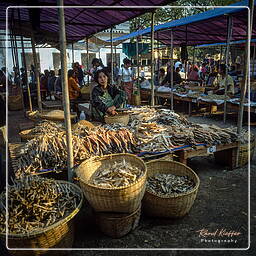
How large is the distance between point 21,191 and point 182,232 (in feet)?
6.49

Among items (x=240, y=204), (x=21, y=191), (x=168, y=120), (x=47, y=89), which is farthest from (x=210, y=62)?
(x=21, y=191)

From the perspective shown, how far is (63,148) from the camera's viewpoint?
330 centimetres

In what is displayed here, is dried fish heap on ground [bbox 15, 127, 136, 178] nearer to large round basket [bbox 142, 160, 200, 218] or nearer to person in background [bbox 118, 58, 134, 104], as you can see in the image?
large round basket [bbox 142, 160, 200, 218]

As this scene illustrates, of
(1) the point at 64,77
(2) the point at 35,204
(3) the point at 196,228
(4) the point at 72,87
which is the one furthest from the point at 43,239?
(4) the point at 72,87

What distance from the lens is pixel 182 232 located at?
2.91 meters

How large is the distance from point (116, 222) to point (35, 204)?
926mm

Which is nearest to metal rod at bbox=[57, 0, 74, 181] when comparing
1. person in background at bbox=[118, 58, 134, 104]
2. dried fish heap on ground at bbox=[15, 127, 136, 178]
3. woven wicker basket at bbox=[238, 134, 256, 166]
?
dried fish heap on ground at bbox=[15, 127, 136, 178]

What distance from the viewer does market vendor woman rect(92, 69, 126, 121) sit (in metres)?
5.10

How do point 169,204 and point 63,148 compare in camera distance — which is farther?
point 63,148

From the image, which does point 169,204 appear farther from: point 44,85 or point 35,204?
point 44,85

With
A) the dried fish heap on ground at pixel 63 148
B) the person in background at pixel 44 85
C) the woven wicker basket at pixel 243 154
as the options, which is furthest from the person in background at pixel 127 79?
the dried fish heap on ground at pixel 63 148

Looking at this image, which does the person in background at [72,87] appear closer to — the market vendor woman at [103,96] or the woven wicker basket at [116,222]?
the market vendor woman at [103,96]

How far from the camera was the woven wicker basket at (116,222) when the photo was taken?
270 centimetres

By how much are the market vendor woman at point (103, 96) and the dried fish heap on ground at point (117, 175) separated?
206 centimetres
